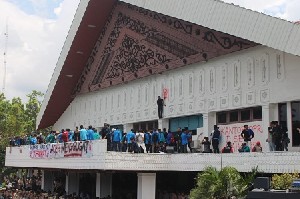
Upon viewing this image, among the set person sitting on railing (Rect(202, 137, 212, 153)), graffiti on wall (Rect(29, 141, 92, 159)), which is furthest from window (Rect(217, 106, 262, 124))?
graffiti on wall (Rect(29, 141, 92, 159))

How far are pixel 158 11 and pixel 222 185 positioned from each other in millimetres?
11861

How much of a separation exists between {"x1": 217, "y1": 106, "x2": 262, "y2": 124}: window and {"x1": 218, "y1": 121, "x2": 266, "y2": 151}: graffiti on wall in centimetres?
22

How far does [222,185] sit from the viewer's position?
11.6 m

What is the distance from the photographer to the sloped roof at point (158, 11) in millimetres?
15906

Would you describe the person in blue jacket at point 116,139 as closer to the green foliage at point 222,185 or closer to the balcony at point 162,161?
the balcony at point 162,161

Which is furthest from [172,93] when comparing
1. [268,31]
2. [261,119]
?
[268,31]

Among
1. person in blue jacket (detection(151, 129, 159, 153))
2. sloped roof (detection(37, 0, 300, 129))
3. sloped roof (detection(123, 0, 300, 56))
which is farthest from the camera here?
person in blue jacket (detection(151, 129, 159, 153))

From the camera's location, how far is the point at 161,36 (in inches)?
916

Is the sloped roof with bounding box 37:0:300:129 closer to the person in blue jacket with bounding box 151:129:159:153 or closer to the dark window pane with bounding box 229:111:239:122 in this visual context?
the dark window pane with bounding box 229:111:239:122

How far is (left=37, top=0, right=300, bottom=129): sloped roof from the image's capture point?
52.2 ft

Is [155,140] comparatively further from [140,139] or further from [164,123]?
[164,123]

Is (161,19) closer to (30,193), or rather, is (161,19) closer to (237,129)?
(237,129)

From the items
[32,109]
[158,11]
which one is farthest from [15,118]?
[158,11]

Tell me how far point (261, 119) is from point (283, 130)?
3.10 meters
